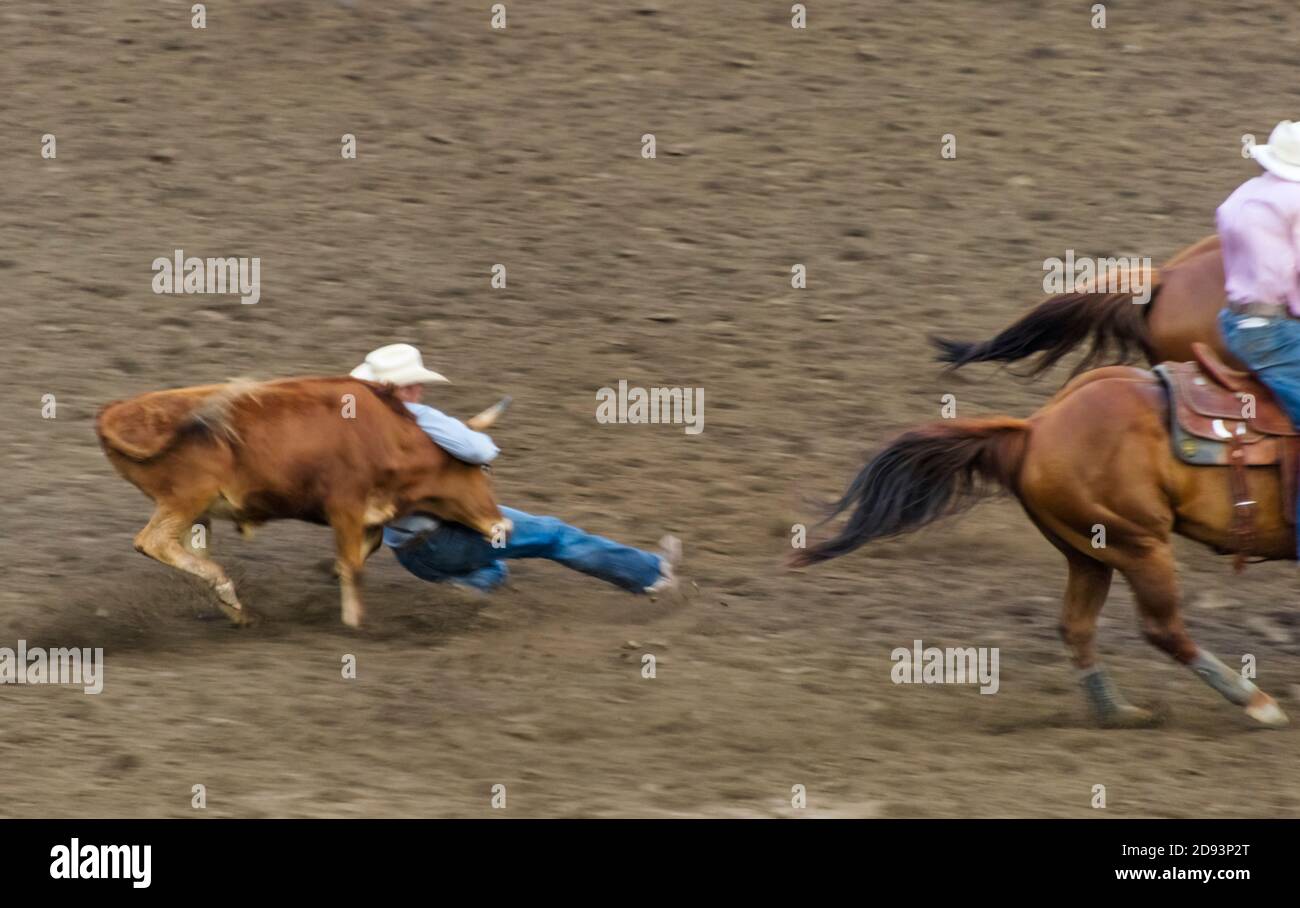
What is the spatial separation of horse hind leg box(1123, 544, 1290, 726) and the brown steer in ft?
7.91

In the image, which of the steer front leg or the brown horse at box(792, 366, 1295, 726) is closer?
the brown horse at box(792, 366, 1295, 726)

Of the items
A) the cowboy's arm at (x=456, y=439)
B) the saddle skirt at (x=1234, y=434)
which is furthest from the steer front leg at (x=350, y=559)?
the saddle skirt at (x=1234, y=434)

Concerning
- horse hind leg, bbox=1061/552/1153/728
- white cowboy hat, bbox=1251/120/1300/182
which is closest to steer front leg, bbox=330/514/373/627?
horse hind leg, bbox=1061/552/1153/728

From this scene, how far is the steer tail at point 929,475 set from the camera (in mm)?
6262

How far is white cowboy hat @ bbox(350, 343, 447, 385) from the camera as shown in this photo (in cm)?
690

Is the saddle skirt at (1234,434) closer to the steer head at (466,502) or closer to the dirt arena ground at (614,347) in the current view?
the dirt arena ground at (614,347)

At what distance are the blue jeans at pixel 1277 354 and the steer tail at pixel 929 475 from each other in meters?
0.80

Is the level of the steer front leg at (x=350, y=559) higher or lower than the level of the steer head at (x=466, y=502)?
lower

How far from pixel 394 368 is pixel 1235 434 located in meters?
3.02

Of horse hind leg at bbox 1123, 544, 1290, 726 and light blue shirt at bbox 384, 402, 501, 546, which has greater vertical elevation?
light blue shirt at bbox 384, 402, 501, 546

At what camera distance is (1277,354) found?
6.20 metres

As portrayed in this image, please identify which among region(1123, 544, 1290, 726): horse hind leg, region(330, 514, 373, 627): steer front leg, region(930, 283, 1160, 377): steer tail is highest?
region(930, 283, 1160, 377): steer tail

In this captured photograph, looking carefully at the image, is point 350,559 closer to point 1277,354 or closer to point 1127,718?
point 1127,718

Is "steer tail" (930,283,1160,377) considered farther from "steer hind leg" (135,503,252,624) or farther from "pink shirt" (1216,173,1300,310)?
"steer hind leg" (135,503,252,624)
